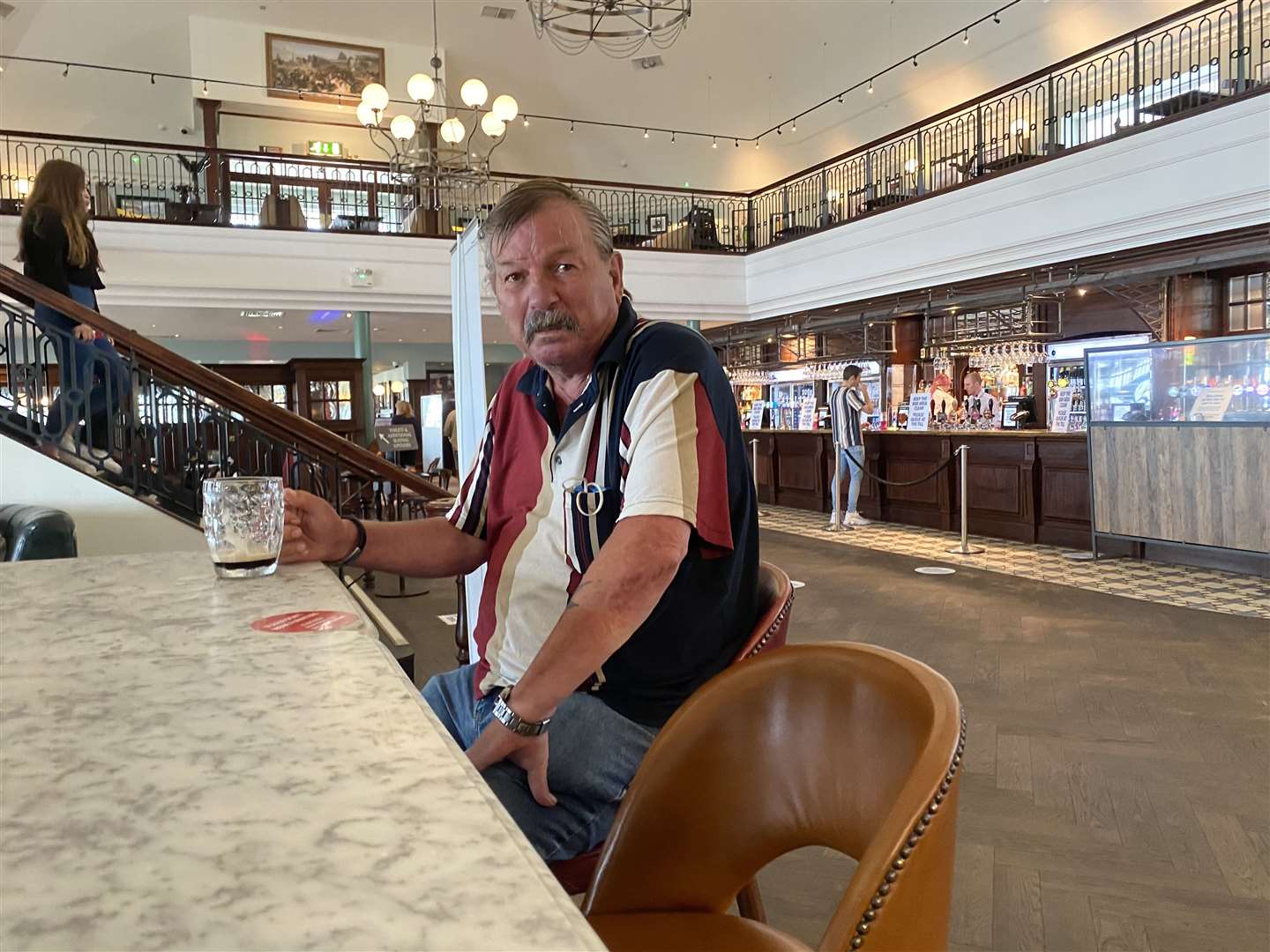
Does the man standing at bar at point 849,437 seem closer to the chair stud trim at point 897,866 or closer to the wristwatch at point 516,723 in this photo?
the wristwatch at point 516,723

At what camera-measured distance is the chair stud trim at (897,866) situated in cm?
71

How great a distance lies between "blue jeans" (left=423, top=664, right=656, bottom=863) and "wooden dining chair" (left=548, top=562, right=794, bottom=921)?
20 millimetres

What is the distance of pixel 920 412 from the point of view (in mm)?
10820

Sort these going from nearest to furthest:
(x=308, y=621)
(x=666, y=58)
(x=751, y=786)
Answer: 1. (x=308, y=621)
2. (x=751, y=786)
3. (x=666, y=58)

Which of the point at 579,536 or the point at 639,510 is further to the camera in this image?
the point at 579,536

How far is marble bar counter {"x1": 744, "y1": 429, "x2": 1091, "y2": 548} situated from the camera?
25.2 ft

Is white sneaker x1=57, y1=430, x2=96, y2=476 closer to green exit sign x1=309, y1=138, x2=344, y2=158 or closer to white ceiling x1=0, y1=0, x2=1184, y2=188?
white ceiling x1=0, y1=0, x2=1184, y2=188

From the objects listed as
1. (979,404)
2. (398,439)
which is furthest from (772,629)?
(979,404)

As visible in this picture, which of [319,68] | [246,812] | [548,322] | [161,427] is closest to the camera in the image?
[246,812]

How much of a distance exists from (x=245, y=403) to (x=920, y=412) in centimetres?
869

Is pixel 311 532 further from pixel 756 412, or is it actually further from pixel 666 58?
pixel 666 58

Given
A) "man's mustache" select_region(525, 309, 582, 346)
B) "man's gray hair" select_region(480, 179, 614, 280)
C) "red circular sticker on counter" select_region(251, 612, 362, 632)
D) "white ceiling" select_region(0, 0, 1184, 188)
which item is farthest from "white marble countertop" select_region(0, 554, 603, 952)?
"white ceiling" select_region(0, 0, 1184, 188)

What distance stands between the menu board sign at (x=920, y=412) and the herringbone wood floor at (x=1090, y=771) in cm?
534

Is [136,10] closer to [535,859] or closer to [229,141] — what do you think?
[229,141]
